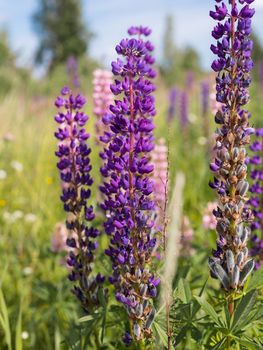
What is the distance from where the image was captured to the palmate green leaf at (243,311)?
1.71 meters

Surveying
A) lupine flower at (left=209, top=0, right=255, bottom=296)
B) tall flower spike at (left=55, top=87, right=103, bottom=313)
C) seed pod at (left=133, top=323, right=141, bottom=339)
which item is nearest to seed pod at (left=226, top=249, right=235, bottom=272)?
lupine flower at (left=209, top=0, right=255, bottom=296)

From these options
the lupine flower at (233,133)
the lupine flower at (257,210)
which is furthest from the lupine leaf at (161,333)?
the lupine flower at (257,210)

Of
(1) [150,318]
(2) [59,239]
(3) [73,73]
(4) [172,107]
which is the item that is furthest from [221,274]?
(4) [172,107]

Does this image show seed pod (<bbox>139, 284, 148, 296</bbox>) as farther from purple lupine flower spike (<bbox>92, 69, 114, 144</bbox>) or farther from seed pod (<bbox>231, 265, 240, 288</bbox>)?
purple lupine flower spike (<bbox>92, 69, 114, 144</bbox>)

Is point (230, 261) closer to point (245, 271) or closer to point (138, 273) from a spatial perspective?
point (245, 271)

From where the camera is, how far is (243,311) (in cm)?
171

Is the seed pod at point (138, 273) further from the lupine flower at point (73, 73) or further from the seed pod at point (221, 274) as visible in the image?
the lupine flower at point (73, 73)

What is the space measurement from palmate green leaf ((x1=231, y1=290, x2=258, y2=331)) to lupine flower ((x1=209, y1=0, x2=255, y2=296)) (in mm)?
60

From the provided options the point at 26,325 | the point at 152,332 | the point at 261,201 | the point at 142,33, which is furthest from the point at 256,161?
the point at 26,325

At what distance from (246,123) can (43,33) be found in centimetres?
5159

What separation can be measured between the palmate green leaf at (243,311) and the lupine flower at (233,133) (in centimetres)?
6

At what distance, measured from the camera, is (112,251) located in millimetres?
2018

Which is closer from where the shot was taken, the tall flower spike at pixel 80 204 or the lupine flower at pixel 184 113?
the tall flower spike at pixel 80 204

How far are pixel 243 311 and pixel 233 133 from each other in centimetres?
60
